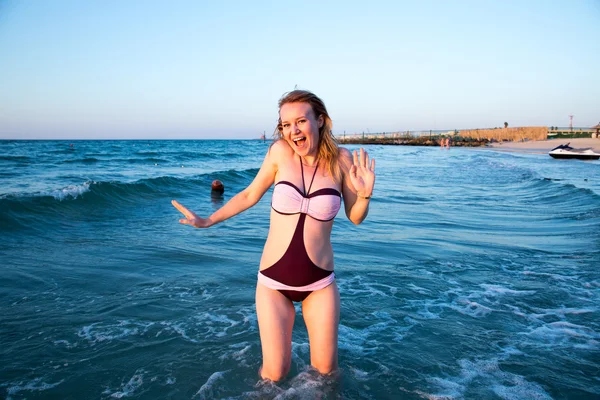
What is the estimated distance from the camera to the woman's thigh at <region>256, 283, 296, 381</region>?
3.36m

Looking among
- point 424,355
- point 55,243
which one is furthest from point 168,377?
point 55,243

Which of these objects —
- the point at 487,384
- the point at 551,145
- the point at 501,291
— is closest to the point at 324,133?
the point at 487,384

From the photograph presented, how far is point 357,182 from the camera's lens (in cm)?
335

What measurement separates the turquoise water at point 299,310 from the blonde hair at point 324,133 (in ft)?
5.51

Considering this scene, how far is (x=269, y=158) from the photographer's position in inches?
139

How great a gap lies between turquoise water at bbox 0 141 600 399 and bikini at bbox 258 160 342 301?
0.91 m

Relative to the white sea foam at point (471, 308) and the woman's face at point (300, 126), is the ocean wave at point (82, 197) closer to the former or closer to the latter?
the woman's face at point (300, 126)

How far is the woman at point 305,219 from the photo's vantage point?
3.34 m

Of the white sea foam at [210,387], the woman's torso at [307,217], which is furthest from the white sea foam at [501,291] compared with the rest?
the white sea foam at [210,387]

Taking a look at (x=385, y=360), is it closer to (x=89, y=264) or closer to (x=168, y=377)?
(x=168, y=377)

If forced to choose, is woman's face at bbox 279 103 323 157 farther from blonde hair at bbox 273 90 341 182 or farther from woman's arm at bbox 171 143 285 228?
woman's arm at bbox 171 143 285 228

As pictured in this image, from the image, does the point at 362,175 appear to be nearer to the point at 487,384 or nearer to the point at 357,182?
the point at 357,182

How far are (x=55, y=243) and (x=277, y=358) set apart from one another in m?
7.46

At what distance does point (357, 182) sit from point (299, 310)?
117 inches
